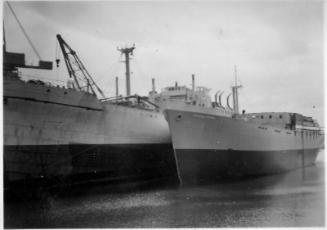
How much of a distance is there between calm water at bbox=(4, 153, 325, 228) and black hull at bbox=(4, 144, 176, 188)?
851mm

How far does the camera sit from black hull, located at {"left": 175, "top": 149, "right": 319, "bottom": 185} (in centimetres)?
1380

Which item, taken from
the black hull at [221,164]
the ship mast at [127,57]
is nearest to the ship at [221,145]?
the black hull at [221,164]

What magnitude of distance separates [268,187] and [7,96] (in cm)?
1004

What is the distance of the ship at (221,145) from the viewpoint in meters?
13.7

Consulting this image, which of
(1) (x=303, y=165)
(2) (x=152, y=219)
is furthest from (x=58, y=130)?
(1) (x=303, y=165)

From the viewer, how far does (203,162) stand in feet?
46.7

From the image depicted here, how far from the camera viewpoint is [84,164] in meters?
13.3

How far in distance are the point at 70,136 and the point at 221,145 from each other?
6.32 m

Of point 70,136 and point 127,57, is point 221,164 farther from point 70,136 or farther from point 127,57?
point 127,57

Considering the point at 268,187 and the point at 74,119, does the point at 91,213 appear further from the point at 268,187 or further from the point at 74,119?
the point at 268,187

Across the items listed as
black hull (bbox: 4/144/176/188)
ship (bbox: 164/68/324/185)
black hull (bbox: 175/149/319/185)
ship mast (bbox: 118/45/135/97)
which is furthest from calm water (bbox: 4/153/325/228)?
ship mast (bbox: 118/45/135/97)

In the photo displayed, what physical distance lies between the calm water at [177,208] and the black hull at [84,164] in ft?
2.79

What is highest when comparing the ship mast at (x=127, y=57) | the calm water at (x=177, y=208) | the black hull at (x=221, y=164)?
the ship mast at (x=127, y=57)

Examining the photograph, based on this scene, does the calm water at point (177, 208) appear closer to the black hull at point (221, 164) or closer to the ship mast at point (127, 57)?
the black hull at point (221, 164)
